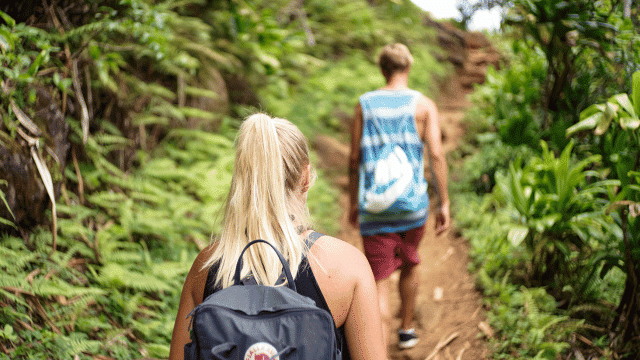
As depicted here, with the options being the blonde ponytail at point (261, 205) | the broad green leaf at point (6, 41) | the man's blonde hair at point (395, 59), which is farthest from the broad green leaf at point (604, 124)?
the broad green leaf at point (6, 41)

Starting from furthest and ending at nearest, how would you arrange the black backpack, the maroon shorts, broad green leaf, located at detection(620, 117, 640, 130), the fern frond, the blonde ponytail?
the fern frond
the maroon shorts
broad green leaf, located at detection(620, 117, 640, 130)
the blonde ponytail
the black backpack

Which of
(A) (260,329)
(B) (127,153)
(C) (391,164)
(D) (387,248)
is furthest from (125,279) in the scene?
(A) (260,329)

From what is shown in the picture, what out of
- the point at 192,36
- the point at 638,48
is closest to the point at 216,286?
the point at 638,48

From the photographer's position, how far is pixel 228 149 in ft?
18.4

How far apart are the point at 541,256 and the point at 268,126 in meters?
3.14

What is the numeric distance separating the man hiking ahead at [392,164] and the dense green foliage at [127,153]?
0.83 meters

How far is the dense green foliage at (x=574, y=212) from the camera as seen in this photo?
2.92 meters

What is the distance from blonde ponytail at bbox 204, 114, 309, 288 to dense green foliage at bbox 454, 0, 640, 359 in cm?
234

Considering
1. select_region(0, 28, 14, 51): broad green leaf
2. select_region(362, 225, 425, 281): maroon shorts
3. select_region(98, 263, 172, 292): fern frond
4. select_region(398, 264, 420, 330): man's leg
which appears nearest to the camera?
select_region(0, 28, 14, 51): broad green leaf

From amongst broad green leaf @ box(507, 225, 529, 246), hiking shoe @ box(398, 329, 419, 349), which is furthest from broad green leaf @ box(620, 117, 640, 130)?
hiking shoe @ box(398, 329, 419, 349)

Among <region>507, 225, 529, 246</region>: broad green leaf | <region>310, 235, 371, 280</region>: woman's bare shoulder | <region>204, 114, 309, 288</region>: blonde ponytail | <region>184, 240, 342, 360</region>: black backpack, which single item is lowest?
<region>507, 225, 529, 246</region>: broad green leaf

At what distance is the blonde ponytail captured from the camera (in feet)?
4.63

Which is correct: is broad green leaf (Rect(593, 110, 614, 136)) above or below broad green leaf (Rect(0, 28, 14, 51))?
below

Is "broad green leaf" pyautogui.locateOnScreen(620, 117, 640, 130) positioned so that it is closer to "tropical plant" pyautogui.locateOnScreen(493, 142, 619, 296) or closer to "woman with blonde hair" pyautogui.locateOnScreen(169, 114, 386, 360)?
"tropical plant" pyautogui.locateOnScreen(493, 142, 619, 296)
